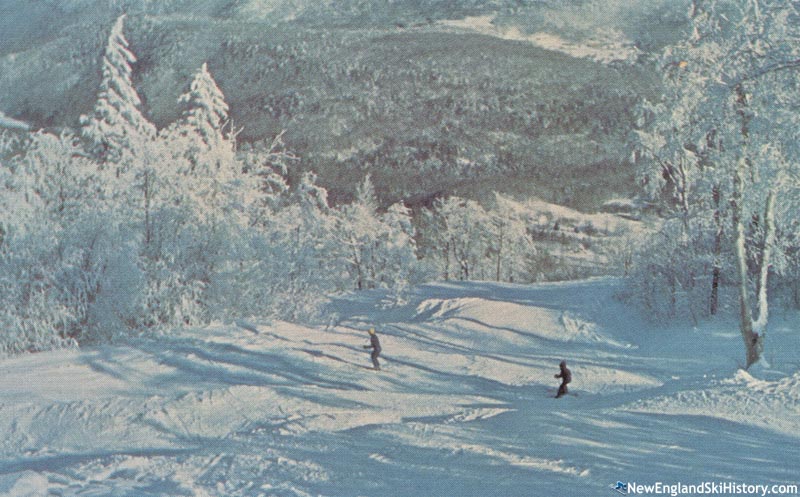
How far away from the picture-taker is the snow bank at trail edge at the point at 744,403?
8.30 m

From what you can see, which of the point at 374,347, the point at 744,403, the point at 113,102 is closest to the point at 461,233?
the point at 113,102

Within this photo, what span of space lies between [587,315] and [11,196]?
21463 millimetres

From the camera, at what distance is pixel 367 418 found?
1027 cm

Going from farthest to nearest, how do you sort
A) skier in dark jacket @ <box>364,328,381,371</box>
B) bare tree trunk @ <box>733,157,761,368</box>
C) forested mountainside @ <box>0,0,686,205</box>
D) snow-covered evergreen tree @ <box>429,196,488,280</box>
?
forested mountainside @ <box>0,0,686,205</box> → snow-covered evergreen tree @ <box>429,196,488,280</box> → skier in dark jacket @ <box>364,328,381,371</box> → bare tree trunk @ <box>733,157,761,368</box>

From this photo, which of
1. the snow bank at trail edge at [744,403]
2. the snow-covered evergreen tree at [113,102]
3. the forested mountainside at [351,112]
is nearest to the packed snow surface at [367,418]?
the snow bank at trail edge at [744,403]

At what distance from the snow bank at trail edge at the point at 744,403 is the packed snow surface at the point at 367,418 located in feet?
0.13

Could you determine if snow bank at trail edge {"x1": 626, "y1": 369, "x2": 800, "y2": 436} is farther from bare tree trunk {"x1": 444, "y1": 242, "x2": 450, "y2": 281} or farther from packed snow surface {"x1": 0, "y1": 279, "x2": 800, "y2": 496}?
bare tree trunk {"x1": 444, "y1": 242, "x2": 450, "y2": 281}

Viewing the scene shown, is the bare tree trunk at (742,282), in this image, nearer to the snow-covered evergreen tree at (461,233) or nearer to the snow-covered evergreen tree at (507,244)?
the snow-covered evergreen tree at (507,244)

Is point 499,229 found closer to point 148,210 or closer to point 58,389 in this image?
point 148,210

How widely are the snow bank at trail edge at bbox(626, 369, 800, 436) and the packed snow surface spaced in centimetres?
4

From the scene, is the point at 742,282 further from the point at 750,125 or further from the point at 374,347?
the point at 374,347

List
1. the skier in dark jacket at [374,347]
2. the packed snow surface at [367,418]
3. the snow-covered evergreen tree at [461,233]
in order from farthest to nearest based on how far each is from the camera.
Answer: the snow-covered evergreen tree at [461,233] → the skier in dark jacket at [374,347] → the packed snow surface at [367,418]

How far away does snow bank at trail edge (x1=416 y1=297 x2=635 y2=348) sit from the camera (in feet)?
76.2

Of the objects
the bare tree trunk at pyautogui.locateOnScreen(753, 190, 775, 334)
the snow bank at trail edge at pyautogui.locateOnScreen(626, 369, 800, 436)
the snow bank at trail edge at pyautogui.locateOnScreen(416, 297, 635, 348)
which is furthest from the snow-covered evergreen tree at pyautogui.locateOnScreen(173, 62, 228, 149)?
the snow bank at trail edge at pyautogui.locateOnScreen(626, 369, 800, 436)
